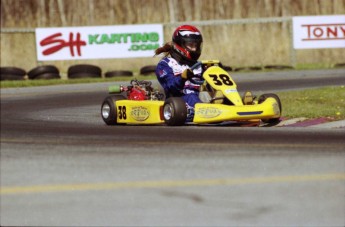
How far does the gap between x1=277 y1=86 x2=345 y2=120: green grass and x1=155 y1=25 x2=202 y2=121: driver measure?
151cm

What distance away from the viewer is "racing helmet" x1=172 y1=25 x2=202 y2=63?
41.5 ft

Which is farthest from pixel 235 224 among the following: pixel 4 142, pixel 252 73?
pixel 252 73

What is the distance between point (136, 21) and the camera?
30109mm

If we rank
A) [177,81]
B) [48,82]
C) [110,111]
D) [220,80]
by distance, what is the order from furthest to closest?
[48,82]
[110,111]
[177,81]
[220,80]

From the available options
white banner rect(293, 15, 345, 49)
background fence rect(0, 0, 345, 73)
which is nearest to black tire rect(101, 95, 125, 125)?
white banner rect(293, 15, 345, 49)

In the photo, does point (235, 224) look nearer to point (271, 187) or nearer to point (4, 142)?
point (271, 187)

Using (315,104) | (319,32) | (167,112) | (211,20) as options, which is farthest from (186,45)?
(211,20)

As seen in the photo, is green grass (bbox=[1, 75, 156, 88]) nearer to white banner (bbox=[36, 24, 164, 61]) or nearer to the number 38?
white banner (bbox=[36, 24, 164, 61])

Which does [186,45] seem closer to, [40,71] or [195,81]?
[195,81]

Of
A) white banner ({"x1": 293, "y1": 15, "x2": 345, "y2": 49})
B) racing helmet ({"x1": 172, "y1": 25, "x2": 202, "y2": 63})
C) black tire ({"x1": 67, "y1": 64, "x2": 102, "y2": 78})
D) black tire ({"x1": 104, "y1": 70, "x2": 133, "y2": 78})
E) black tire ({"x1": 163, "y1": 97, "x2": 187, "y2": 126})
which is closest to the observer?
black tire ({"x1": 163, "y1": 97, "x2": 187, "y2": 126})

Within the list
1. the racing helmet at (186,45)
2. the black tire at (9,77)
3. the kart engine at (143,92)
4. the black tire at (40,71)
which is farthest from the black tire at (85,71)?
the racing helmet at (186,45)

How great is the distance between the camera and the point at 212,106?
38.1ft

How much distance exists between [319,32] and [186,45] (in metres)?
15.5

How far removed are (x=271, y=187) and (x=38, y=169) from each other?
2.26 meters
